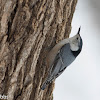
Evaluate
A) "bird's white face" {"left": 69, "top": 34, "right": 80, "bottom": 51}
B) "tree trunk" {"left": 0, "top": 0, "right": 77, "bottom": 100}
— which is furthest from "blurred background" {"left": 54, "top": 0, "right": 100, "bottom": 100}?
"tree trunk" {"left": 0, "top": 0, "right": 77, "bottom": 100}

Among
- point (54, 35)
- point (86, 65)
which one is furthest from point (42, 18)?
point (86, 65)

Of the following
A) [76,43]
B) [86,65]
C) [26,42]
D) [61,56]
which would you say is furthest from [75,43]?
[86,65]

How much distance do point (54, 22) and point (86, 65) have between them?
1.29 metres

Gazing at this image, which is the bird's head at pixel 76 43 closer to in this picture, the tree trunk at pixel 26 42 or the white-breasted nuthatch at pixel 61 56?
the white-breasted nuthatch at pixel 61 56

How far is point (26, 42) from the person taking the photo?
174cm

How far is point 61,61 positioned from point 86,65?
1120 millimetres

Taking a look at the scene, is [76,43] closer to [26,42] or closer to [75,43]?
[75,43]

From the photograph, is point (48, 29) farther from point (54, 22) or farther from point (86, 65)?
point (86, 65)

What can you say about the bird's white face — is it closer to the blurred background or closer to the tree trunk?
the tree trunk

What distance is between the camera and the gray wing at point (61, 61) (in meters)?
2.01

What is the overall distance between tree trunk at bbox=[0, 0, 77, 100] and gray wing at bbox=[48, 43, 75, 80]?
0.07 metres

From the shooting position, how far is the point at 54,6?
1879 millimetres

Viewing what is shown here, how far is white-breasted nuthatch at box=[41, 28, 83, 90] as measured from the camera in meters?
2.00

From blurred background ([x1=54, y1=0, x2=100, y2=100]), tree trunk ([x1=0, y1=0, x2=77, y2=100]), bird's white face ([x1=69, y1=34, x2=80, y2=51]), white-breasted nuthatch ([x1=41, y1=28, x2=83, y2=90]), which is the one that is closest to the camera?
tree trunk ([x1=0, y1=0, x2=77, y2=100])
